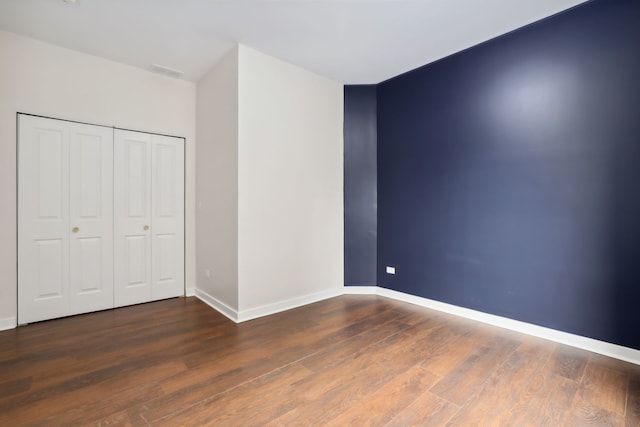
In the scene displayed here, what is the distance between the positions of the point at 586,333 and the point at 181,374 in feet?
10.9

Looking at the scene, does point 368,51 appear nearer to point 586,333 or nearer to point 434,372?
point 434,372

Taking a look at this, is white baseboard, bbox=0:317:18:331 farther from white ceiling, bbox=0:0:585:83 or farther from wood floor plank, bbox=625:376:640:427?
wood floor plank, bbox=625:376:640:427

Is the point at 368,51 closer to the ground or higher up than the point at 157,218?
higher up

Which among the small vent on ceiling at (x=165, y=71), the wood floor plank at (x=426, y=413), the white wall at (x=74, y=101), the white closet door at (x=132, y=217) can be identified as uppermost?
the small vent on ceiling at (x=165, y=71)

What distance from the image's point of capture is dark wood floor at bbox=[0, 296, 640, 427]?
5.72 feet

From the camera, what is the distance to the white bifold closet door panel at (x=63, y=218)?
3.07 meters

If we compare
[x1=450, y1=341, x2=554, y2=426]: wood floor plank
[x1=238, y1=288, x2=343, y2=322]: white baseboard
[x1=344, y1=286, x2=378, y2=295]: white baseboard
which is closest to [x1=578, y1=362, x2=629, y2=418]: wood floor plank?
[x1=450, y1=341, x2=554, y2=426]: wood floor plank

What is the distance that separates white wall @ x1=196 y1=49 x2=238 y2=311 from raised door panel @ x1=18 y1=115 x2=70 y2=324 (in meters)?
1.41

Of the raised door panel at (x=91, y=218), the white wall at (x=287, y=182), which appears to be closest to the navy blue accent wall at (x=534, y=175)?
the white wall at (x=287, y=182)

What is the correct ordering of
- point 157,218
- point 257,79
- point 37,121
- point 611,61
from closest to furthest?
point 611,61
point 37,121
point 257,79
point 157,218

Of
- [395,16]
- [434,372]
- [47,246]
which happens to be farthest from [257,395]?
[395,16]

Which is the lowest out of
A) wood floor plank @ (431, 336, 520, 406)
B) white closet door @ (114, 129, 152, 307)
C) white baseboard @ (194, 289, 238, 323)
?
wood floor plank @ (431, 336, 520, 406)

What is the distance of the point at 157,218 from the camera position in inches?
154

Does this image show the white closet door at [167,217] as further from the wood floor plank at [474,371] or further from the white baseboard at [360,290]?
the wood floor plank at [474,371]
